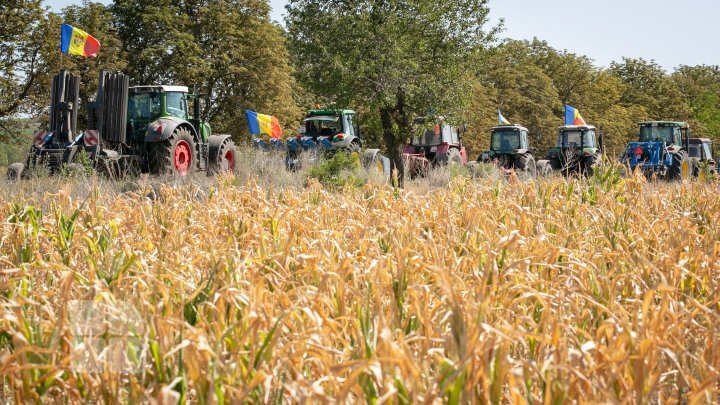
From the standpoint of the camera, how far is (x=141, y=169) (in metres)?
13.8

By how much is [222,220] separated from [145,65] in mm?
26303

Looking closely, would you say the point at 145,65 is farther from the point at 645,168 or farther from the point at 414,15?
the point at 645,168

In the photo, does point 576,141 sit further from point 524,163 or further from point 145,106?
point 145,106

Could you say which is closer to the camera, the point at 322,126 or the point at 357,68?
the point at 357,68

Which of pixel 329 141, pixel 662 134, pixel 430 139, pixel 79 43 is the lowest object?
pixel 329 141

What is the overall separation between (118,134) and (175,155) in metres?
1.07

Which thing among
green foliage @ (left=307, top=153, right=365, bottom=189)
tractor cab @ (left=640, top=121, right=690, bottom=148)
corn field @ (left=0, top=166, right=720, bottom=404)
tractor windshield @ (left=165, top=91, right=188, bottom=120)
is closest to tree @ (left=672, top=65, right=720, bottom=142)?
tractor cab @ (left=640, top=121, right=690, bottom=148)

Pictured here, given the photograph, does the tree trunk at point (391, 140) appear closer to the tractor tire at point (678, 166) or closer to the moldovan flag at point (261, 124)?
the moldovan flag at point (261, 124)

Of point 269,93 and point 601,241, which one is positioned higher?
point 269,93

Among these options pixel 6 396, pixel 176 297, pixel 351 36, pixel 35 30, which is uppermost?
pixel 35 30

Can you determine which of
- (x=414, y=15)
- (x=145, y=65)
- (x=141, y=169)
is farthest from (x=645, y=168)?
(x=145, y=65)

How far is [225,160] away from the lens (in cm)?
1547

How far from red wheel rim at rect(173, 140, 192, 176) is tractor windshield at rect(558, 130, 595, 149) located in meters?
11.6

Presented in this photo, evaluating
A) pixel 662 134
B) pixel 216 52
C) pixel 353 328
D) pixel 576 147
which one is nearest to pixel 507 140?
pixel 576 147
